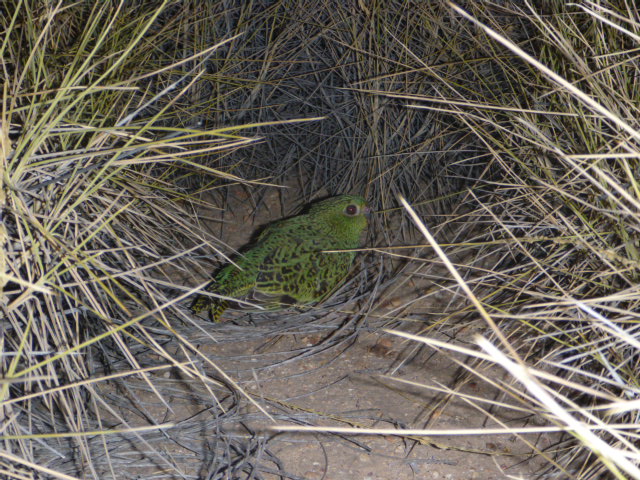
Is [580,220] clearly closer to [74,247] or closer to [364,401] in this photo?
[364,401]

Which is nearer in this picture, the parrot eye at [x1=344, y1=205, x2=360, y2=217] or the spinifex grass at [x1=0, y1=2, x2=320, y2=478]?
the spinifex grass at [x1=0, y1=2, x2=320, y2=478]

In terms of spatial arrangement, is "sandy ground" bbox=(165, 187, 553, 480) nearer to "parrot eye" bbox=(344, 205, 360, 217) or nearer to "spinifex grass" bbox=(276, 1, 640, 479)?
"spinifex grass" bbox=(276, 1, 640, 479)

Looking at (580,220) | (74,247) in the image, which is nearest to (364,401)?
(580,220)

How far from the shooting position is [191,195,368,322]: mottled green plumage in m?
2.55

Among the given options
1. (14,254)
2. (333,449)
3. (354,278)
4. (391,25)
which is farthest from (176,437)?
(391,25)

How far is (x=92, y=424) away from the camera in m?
1.79

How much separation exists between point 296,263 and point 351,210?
15.7 inches

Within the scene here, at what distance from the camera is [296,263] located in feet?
8.80

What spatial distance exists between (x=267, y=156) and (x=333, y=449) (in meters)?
1.94

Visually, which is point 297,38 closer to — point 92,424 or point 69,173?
point 69,173

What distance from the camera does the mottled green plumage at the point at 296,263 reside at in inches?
100

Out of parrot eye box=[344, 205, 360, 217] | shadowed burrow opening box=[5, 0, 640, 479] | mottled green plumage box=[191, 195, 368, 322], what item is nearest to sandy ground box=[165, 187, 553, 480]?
shadowed burrow opening box=[5, 0, 640, 479]

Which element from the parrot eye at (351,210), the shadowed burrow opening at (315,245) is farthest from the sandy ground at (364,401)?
the parrot eye at (351,210)

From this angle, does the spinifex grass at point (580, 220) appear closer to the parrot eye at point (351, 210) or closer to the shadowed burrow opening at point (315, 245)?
the shadowed burrow opening at point (315, 245)
